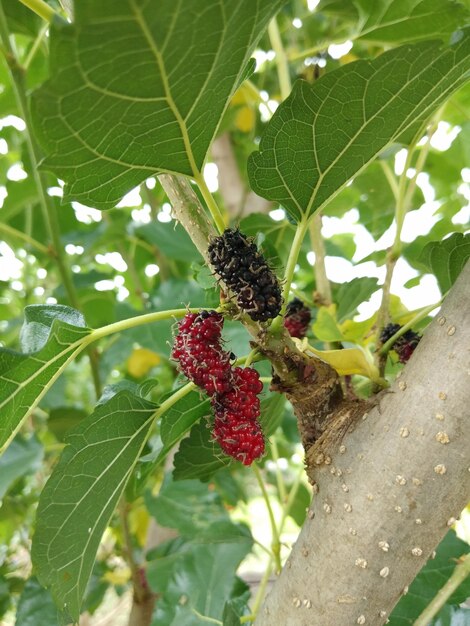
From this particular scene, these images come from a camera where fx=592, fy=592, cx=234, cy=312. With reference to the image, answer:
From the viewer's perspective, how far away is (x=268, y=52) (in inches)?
47.6

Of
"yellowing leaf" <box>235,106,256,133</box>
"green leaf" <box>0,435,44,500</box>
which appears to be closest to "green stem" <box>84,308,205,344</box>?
"green leaf" <box>0,435,44,500</box>

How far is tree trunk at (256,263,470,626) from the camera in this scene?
0.39m

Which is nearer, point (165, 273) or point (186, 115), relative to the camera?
point (186, 115)

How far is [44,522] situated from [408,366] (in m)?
0.31

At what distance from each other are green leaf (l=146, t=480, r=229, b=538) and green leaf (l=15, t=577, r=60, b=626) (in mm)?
202

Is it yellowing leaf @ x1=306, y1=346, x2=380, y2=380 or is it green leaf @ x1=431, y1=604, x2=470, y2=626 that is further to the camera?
green leaf @ x1=431, y1=604, x2=470, y2=626

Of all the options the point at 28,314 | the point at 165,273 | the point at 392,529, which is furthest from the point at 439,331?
the point at 165,273

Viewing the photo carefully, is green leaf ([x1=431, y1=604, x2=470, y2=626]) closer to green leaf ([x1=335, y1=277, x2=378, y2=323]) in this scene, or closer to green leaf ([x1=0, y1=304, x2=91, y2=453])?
green leaf ([x1=335, y1=277, x2=378, y2=323])

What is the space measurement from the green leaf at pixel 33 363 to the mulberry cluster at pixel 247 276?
0.12 m

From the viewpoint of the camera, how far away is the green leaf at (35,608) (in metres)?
0.89

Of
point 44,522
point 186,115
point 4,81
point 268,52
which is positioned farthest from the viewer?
point 268,52

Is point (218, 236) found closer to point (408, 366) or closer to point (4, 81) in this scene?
point (408, 366)

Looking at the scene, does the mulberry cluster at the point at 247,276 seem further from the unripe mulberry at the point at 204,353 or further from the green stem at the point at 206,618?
the green stem at the point at 206,618

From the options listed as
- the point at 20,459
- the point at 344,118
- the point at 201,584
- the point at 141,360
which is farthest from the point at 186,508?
the point at 344,118
